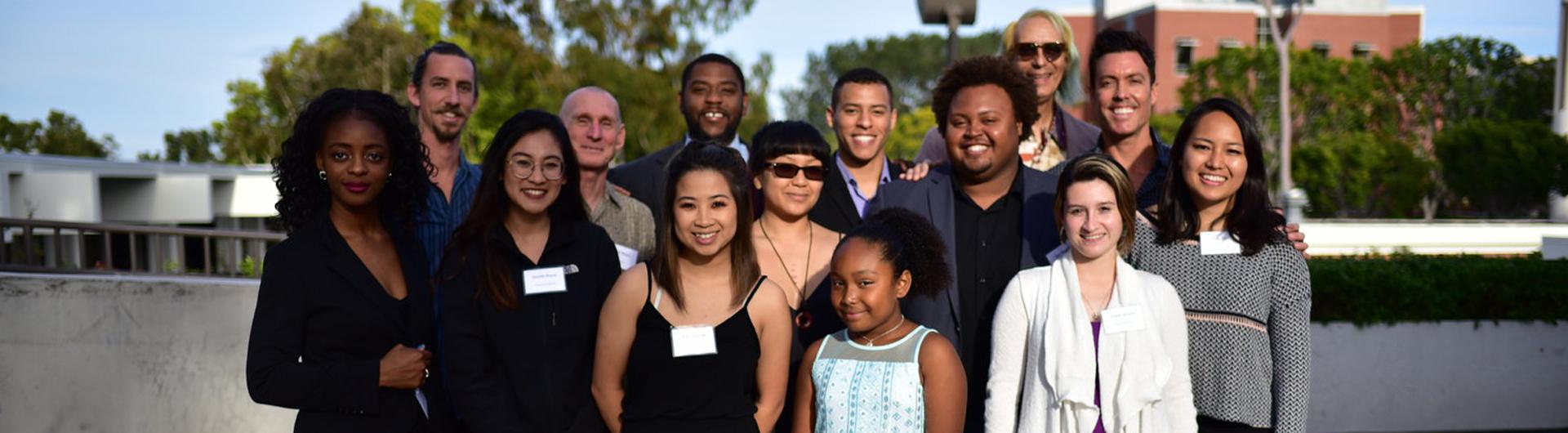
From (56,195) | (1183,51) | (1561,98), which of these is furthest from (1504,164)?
(56,195)

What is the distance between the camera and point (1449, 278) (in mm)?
7074

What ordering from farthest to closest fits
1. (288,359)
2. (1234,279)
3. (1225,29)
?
1. (1225,29)
2. (1234,279)
3. (288,359)

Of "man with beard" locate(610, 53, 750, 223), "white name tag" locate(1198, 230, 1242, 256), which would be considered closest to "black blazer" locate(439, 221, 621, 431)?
"white name tag" locate(1198, 230, 1242, 256)

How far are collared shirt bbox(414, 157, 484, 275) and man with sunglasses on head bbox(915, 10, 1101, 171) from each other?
2.19 meters

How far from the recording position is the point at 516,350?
133 inches

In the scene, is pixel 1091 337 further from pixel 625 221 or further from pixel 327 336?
pixel 327 336

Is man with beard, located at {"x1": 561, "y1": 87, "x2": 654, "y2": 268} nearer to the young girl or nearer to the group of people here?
the group of people

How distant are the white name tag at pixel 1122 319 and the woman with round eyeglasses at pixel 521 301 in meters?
1.57

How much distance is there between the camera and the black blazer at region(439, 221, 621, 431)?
11.0 feet

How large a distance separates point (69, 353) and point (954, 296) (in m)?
4.53

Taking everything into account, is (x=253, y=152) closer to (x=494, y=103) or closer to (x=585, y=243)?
(x=494, y=103)

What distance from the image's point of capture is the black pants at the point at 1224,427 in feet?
11.9

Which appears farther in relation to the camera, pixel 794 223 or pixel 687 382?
pixel 794 223

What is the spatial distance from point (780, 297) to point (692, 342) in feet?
1.09
